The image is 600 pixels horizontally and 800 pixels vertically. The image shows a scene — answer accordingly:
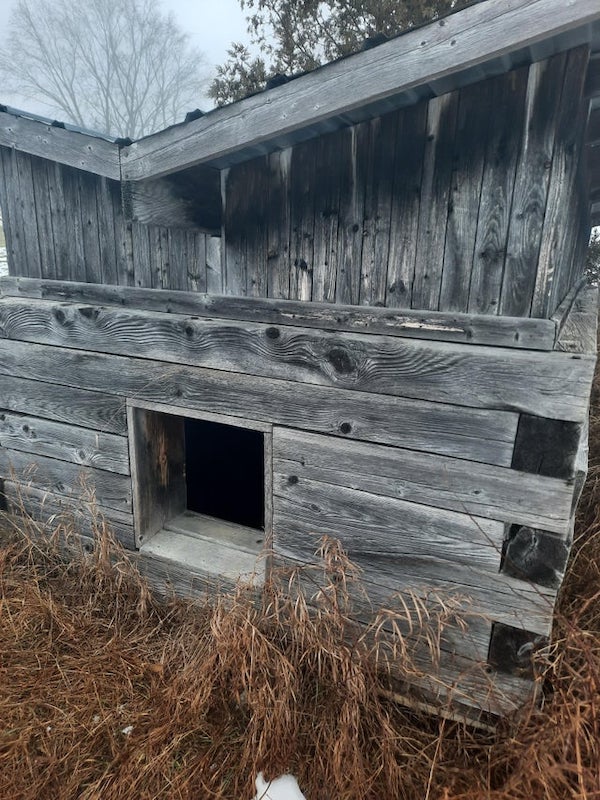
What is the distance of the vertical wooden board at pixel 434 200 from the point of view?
2326mm

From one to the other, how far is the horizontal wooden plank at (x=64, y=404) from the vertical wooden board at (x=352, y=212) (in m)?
1.62

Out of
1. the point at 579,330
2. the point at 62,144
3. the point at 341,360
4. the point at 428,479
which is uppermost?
the point at 62,144

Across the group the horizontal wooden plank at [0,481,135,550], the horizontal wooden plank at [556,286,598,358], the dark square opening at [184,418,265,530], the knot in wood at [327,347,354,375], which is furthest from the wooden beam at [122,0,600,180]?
the dark square opening at [184,418,265,530]

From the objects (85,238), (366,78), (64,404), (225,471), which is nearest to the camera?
(366,78)

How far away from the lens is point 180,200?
2766mm

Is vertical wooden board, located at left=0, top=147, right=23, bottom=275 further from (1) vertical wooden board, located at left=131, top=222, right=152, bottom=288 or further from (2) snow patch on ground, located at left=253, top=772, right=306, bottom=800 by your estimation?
(2) snow patch on ground, located at left=253, top=772, right=306, bottom=800

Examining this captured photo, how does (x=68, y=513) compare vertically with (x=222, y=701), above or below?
above

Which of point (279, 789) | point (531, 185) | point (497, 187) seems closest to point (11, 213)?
point (497, 187)

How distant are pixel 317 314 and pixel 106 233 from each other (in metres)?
1.51

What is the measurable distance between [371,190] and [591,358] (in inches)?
48.1

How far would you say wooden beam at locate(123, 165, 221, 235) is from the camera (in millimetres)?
2721

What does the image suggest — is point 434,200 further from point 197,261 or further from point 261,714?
point 261,714

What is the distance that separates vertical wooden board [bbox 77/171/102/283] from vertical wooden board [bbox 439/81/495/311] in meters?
2.11

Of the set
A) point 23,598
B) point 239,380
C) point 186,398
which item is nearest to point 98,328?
point 186,398
